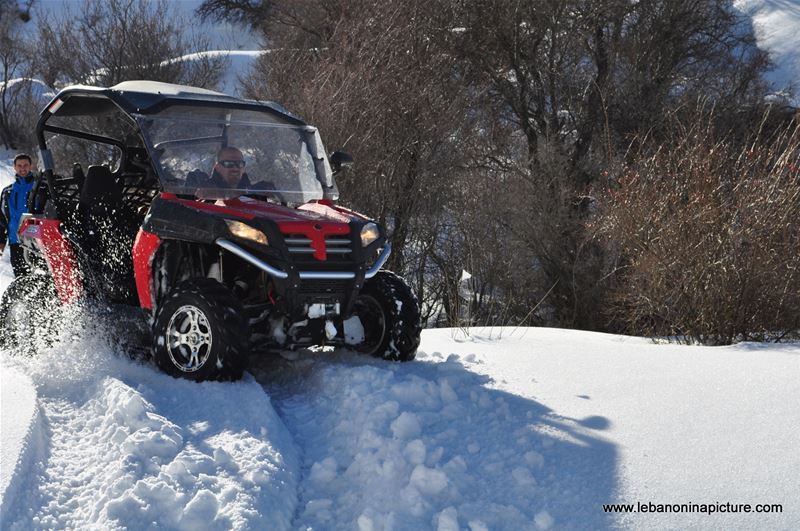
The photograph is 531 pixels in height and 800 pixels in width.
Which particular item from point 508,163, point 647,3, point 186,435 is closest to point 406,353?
point 186,435

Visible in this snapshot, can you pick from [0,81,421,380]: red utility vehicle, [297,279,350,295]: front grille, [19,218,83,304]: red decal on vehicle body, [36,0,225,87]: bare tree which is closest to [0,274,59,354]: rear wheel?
[0,81,421,380]: red utility vehicle

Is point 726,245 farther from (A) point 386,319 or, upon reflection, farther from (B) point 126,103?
(B) point 126,103

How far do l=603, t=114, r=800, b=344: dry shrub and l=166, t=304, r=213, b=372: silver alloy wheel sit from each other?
5278mm

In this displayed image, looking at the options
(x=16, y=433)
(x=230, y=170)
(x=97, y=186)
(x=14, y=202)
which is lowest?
(x=16, y=433)

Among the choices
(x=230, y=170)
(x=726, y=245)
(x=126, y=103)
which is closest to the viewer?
(x=126, y=103)

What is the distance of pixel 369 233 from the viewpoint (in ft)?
22.0

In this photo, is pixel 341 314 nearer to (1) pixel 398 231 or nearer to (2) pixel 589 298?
(1) pixel 398 231

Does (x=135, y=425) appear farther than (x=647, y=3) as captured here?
No

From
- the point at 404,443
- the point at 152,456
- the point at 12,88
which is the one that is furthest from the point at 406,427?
the point at 12,88

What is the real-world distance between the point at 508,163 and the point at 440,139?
516cm

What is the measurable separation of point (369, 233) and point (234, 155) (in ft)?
3.92

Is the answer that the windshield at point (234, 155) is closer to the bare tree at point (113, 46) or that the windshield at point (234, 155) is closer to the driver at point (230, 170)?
the driver at point (230, 170)

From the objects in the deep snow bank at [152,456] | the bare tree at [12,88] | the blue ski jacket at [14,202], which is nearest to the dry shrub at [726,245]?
the deep snow bank at [152,456]

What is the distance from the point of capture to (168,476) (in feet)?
14.8
